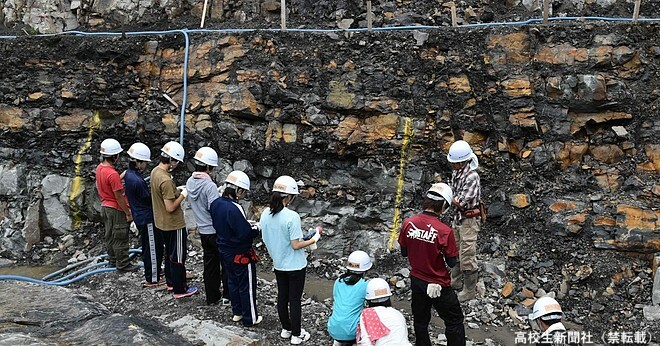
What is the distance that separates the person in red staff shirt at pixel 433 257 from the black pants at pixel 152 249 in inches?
123

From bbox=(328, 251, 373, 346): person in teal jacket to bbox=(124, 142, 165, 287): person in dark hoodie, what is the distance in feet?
8.19

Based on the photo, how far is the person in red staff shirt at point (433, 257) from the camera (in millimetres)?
4344

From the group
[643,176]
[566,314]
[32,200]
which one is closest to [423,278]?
[566,314]

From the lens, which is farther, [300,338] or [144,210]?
[144,210]

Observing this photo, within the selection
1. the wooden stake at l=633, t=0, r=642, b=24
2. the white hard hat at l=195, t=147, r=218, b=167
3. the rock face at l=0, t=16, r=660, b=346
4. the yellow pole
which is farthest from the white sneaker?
the wooden stake at l=633, t=0, r=642, b=24

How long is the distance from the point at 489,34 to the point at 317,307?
4.94 meters

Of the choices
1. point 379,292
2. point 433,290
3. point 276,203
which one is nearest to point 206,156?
point 276,203

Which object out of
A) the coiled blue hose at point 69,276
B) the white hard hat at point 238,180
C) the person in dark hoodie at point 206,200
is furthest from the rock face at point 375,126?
the white hard hat at point 238,180

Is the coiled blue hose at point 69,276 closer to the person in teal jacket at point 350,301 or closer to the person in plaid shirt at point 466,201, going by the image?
the person in teal jacket at point 350,301

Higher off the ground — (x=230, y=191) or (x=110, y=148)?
(x=110, y=148)

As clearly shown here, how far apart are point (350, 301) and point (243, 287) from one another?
1.18m

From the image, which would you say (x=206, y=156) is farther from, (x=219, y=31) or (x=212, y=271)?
(x=219, y=31)

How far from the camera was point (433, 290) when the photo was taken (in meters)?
4.41

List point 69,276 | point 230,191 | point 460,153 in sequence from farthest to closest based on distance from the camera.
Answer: point 69,276, point 460,153, point 230,191
